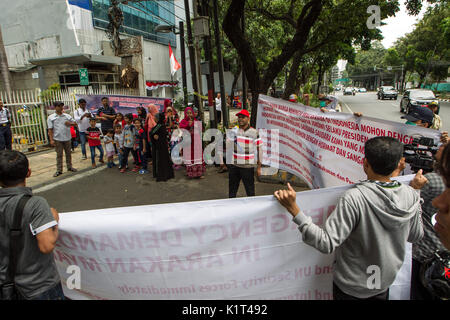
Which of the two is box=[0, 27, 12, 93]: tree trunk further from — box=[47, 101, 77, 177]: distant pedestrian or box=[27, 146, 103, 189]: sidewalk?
box=[47, 101, 77, 177]: distant pedestrian

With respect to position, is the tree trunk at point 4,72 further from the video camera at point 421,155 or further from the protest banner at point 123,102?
the video camera at point 421,155

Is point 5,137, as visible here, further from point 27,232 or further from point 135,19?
point 135,19

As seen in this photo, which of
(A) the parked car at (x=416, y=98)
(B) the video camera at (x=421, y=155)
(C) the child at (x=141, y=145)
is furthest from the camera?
(A) the parked car at (x=416, y=98)

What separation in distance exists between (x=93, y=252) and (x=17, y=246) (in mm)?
449

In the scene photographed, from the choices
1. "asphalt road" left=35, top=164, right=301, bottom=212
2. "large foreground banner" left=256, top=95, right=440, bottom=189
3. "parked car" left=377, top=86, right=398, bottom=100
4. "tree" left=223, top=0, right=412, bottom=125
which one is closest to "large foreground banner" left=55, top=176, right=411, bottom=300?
"large foreground banner" left=256, top=95, right=440, bottom=189

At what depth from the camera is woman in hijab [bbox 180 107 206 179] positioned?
22.7 ft

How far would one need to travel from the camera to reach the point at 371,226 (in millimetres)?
1541

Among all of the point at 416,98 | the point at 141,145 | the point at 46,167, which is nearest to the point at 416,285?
the point at 141,145

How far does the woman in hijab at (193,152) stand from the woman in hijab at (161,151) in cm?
46

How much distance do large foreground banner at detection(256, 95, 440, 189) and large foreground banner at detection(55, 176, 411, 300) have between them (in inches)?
60.5

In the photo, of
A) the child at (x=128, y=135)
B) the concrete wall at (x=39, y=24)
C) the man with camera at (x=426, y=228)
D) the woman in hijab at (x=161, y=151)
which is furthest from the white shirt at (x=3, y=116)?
the concrete wall at (x=39, y=24)

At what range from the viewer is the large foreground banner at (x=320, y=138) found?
10.3 ft

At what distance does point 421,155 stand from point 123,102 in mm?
10775
